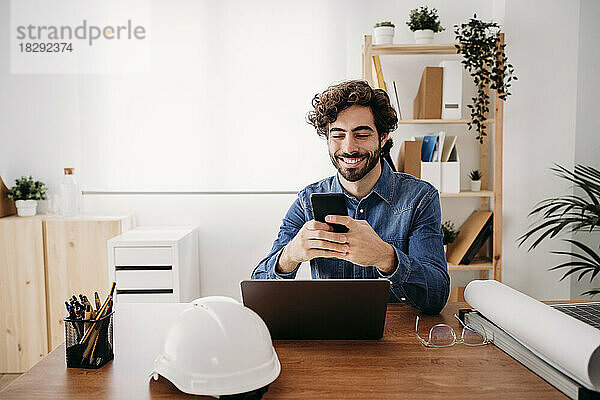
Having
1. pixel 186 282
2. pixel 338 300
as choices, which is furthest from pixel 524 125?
pixel 338 300

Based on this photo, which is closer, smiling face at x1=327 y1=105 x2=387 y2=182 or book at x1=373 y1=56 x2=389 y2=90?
smiling face at x1=327 y1=105 x2=387 y2=182

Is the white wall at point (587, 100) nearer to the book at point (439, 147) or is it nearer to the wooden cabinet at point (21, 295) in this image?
the book at point (439, 147)

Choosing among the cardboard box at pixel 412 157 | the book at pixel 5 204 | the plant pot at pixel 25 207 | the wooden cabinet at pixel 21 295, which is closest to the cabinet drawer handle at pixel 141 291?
the wooden cabinet at pixel 21 295

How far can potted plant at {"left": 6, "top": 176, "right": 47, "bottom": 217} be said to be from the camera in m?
3.27

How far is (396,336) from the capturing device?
1435mm

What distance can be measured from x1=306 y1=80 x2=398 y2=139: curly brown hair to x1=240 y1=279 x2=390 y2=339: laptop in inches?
31.6

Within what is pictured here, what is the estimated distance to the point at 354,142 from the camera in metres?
1.95

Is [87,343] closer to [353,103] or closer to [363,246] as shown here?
[363,246]

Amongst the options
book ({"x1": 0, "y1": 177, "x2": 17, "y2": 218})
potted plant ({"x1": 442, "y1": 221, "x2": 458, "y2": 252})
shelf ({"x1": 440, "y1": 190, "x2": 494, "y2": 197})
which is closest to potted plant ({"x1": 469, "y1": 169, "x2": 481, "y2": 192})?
shelf ({"x1": 440, "y1": 190, "x2": 494, "y2": 197})

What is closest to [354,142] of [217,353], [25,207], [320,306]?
[320,306]

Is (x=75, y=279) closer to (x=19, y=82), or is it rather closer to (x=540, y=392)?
(x=19, y=82)

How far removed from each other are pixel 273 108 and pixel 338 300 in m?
2.27

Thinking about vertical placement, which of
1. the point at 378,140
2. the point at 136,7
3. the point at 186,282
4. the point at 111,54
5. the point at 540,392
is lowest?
the point at 186,282

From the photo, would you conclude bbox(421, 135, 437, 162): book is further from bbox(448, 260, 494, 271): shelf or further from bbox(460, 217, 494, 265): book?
bbox(448, 260, 494, 271): shelf
